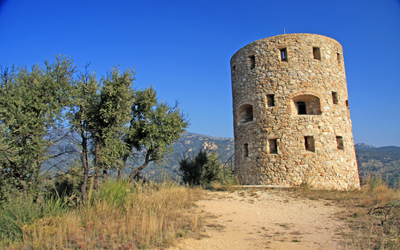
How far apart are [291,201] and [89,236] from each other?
6744 millimetres

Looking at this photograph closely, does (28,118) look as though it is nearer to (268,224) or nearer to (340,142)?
(268,224)

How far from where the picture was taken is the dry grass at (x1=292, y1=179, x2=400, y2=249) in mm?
4348

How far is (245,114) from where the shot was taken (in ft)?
44.8

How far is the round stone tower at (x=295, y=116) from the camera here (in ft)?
37.1

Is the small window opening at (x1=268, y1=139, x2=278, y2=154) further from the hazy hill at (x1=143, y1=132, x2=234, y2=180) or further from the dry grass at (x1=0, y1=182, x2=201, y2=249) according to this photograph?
the dry grass at (x1=0, y1=182, x2=201, y2=249)

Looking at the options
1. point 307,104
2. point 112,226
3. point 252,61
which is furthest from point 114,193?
point 307,104

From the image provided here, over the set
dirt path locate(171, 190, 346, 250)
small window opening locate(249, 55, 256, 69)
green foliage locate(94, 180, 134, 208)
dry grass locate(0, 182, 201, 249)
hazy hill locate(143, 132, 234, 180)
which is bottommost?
dirt path locate(171, 190, 346, 250)

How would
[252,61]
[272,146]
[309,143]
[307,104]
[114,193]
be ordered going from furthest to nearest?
[252,61]
[307,104]
[272,146]
[309,143]
[114,193]

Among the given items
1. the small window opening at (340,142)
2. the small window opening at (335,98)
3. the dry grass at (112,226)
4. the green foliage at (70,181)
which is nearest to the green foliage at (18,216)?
the dry grass at (112,226)

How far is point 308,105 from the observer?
12.4 m

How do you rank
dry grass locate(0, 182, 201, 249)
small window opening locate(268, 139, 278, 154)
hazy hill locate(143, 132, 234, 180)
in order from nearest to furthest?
dry grass locate(0, 182, 201, 249) → small window opening locate(268, 139, 278, 154) → hazy hill locate(143, 132, 234, 180)

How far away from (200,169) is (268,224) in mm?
Answer: 11076

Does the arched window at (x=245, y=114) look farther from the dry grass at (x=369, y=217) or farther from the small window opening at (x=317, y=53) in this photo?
the dry grass at (x=369, y=217)

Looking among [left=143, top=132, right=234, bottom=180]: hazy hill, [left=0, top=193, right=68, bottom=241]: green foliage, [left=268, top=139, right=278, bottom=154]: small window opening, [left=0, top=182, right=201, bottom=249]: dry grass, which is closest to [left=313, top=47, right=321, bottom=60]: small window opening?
[left=268, top=139, right=278, bottom=154]: small window opening
